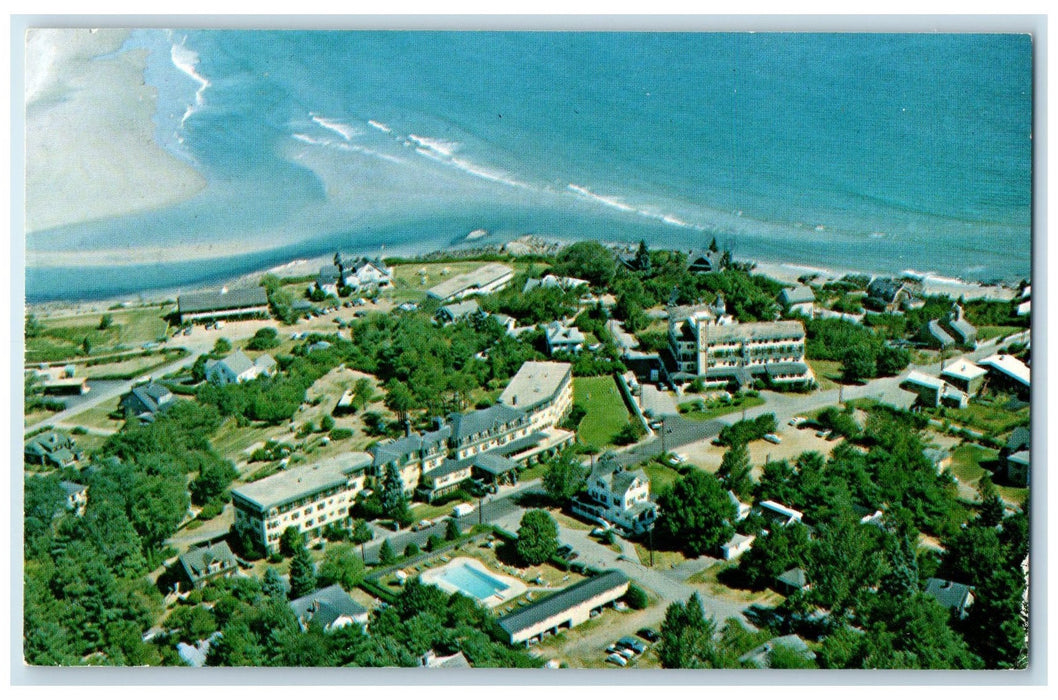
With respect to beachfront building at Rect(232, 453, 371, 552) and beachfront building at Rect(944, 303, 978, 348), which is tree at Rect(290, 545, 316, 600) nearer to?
beachfront building at Rect(232, 453, 371, 552)

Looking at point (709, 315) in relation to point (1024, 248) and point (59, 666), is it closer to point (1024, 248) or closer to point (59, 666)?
point (1024, 248)

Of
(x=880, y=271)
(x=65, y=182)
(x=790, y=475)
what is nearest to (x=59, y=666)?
(x=65, y=182)

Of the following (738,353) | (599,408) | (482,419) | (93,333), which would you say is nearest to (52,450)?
(93,333)

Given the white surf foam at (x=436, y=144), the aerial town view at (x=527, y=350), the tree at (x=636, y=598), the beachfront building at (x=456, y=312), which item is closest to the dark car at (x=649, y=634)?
the aerial town view at (x=527, y=350)

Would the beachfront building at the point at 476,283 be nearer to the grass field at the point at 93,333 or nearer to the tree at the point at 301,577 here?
the grass field at the point at 93,333

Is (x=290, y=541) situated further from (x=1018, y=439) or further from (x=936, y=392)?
(x=1018, y=439)
